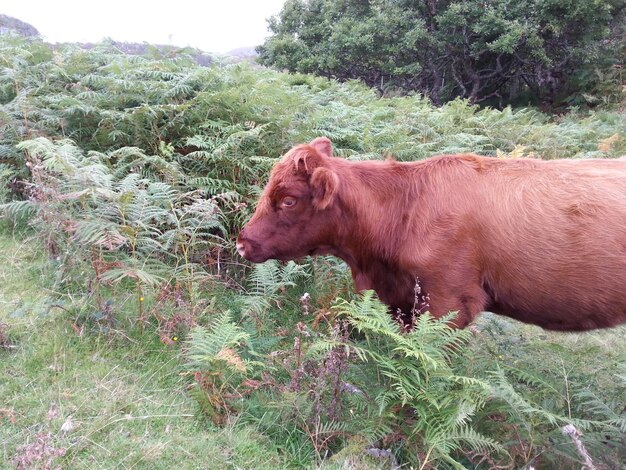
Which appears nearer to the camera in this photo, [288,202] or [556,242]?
[556,242]

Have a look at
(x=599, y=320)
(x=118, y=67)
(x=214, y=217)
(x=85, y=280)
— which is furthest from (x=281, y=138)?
(x=599, y=320)

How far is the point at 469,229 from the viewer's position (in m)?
3.84

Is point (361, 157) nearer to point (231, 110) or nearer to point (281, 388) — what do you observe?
point (231, 110)

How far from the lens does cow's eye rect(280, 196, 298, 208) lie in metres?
4.11

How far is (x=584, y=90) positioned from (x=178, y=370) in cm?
2543

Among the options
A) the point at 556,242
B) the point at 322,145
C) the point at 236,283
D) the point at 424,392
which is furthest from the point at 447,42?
the point at 424,392

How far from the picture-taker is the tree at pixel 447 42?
22.2 m

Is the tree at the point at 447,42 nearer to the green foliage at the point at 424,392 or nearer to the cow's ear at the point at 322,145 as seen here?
→ the cow's ear at the point at 322,145

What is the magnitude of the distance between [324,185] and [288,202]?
1.10 ft

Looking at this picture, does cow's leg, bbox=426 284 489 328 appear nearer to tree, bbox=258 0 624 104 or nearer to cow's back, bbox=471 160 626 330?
cow's back, bbox=471 160 626 330

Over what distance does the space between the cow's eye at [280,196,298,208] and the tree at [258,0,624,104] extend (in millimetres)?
20579

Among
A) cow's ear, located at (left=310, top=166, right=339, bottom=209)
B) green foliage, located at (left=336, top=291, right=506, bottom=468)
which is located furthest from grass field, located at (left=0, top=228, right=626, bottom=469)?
cow's ear, located at (left=310, top=166, right=339, bottom=209)

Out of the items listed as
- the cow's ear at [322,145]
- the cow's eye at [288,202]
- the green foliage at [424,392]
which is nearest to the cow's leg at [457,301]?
the green foliage at [424,392]

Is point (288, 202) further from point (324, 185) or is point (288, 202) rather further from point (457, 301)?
point (457, 301)
